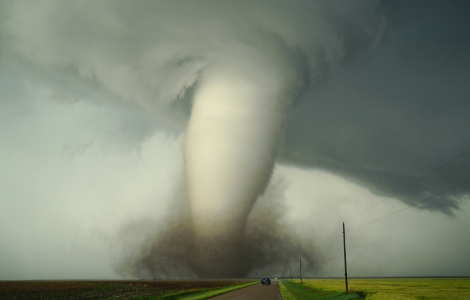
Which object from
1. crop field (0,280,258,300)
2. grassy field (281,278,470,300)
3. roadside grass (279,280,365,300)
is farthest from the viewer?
crop field (0,280,258,300)

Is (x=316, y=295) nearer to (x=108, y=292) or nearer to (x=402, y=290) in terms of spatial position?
(x=402, y=290)

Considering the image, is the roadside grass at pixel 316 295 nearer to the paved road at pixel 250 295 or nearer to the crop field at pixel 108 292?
the paved road at pixel 250 295

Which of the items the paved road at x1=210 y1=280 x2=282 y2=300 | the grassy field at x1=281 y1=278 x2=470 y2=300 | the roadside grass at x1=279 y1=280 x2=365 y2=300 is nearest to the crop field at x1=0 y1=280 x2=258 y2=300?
the paved road at x1=210 y1=280 x2=282 y2=300

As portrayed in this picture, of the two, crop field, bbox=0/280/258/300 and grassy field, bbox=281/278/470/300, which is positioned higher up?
grassy field, bbox=281/278/470/300

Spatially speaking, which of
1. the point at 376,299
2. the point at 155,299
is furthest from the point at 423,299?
the point at 155,299

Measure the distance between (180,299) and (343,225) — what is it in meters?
32.1

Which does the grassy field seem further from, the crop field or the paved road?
the crop field

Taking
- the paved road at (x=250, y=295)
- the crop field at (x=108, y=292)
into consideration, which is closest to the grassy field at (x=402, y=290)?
the paved road at (x=250, y=295)

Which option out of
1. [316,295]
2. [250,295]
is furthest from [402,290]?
[250,295]

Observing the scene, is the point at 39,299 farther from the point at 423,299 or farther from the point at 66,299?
the point at 423,299

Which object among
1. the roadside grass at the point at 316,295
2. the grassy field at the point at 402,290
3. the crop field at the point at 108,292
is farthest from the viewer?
the crop field at the point at 108,292

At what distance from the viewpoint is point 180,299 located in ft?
150

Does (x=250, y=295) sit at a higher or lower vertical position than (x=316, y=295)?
higher

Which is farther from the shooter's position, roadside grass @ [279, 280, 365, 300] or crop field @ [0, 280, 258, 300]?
crop field @ [0, 280, 258, 300]
